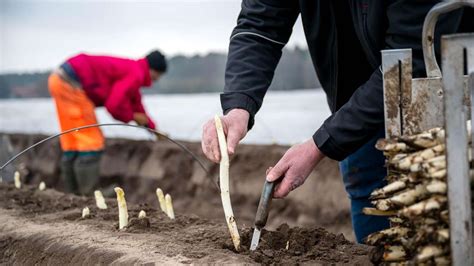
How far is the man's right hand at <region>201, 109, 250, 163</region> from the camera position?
2.77 meters

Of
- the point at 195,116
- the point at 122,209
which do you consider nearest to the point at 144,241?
the point at 122,209

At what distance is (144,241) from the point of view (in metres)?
2.97

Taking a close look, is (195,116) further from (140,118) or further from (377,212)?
(377,212)

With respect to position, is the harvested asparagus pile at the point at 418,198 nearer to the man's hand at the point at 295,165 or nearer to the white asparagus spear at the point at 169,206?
the man's hand at the point at 295,165

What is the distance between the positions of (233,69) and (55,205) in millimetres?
1634

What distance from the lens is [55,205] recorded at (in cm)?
412

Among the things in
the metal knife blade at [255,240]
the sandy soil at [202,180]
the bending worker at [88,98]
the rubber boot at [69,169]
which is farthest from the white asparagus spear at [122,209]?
the rubber boot at [69,169]

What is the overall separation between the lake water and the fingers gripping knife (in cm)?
533

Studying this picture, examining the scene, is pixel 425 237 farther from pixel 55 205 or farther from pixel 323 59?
pixel 55 205

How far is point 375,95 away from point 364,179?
1.14 metres

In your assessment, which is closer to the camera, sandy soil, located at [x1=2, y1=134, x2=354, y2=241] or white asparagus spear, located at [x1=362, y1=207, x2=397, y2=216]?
white asparagus spear, located at [x1=362, y1=207, x2=397, y2=216]

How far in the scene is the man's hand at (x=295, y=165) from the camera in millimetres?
2627

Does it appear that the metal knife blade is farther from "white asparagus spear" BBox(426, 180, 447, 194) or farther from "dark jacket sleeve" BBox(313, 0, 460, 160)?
"white asparagus spear" BBox(426, 180, 447, 194)

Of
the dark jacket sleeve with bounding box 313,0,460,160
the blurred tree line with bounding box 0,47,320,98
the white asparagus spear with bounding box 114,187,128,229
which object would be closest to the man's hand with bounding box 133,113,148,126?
the blurred tree line with bounding box 0,47,320,98
